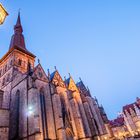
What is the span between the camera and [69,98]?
29.7m

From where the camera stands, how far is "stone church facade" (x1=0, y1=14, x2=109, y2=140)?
63.5ft

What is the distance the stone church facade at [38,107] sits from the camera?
19.3m

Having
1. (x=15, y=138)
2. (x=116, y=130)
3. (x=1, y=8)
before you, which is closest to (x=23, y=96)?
(x=15, y=138)

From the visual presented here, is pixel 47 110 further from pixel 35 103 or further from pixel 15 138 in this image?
pixel 15 138

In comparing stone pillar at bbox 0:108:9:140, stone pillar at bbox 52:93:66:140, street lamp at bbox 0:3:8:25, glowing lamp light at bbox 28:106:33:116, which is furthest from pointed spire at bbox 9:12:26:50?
street lamp at bbox 0:3:8:25

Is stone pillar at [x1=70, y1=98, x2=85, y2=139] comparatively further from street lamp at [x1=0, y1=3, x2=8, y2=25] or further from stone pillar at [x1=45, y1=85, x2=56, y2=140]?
street lamp at [x1=0, y1=3, x2=8, y2=25]

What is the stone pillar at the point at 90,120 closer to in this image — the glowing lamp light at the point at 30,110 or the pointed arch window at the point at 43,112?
the pointed arch window at the point at 43,112

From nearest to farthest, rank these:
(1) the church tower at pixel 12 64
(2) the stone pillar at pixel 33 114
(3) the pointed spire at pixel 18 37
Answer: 1. (2) the stone pillar at pixel 33 114
2. (1) the church tower at pixel 12 64
3. (3) the pointed spire at pixel 18 37

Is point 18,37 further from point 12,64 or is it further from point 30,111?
point 30,111

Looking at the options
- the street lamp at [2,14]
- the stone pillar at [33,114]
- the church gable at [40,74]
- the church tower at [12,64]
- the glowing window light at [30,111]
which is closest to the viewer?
the street lamp at [2,14]

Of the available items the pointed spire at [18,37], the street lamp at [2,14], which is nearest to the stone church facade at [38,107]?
the pointed spire at [18,37]

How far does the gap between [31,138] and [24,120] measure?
322 centimetres

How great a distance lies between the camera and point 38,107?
65.3 ft

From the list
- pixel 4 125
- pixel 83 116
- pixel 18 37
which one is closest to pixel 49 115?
pixel 4 125
